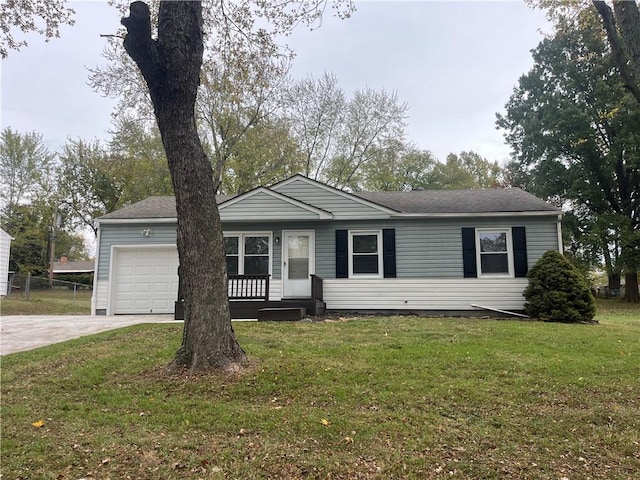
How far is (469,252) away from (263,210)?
594 centimetres

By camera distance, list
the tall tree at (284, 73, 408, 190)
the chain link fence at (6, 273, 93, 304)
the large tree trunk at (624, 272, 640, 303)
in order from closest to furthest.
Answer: the chain link fence at (6, 273, 93, 304), the large tree trunk at (624, 272, 640, 303), the tall tree at (284, 73, 408, 190)

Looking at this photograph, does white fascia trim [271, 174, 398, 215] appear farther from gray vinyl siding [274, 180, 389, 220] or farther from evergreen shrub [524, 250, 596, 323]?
evergreen shrub [524, 250, 596, 323]

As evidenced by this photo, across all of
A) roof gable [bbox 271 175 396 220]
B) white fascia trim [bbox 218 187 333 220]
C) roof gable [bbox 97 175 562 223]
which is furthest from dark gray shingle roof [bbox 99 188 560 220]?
white fascia trim [bbox 218 187 333 220]

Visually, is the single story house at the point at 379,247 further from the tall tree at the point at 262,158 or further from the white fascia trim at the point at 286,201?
the tall tree at the point at 262,158

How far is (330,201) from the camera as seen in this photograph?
40.3 ft

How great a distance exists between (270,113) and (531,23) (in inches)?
578

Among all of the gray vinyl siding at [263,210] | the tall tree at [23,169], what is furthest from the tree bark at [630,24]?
the tall tree at [23,169]

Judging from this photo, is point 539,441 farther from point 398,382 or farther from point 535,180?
point 535,180

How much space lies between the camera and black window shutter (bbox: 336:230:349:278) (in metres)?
12.0

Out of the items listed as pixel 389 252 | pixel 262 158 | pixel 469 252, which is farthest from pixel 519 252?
pixel 262 158

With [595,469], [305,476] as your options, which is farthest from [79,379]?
[595,469]

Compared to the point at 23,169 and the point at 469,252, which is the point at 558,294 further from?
the point at 23,169

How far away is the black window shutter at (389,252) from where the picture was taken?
12.0m

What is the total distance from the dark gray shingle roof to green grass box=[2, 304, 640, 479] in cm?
623
